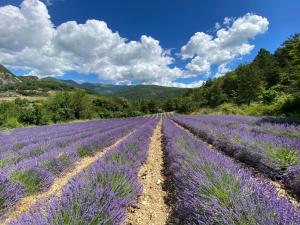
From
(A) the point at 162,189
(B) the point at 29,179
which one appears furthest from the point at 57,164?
(A) the point at 162,189

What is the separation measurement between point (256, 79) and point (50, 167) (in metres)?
42.9

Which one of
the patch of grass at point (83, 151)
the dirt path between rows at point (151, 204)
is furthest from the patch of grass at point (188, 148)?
the patch of grass at point (83, 151)

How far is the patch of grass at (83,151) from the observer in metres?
7.49

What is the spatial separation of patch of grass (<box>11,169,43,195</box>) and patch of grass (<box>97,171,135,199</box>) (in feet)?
5.25

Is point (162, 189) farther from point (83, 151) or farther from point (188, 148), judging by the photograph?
point (83, 151)

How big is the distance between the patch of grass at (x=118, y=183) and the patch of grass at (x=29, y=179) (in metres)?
1.60

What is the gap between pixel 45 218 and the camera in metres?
2.17

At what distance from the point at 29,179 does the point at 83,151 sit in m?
3.43

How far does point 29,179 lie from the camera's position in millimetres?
4238

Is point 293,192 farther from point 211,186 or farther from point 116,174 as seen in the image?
point 116,174

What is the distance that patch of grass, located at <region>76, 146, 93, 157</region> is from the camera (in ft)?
24.6

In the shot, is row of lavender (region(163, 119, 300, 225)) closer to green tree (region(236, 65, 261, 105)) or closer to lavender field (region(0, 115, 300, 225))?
lavender field (region(0, 115, 300, 225))

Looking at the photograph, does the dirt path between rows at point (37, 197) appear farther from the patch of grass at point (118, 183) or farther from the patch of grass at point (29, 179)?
the patch of grass at point (118, 183)

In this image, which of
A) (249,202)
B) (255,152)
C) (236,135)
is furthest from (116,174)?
(236,135)
